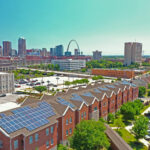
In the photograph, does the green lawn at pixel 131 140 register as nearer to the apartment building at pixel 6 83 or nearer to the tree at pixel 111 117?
the tree at pixel 111 117

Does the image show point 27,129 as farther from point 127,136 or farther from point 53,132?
point 127,136

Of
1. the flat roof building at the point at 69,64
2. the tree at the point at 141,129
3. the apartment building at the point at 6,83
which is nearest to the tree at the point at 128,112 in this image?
the tree at the point at 141,129

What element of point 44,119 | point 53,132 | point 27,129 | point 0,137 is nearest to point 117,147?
point 53,132

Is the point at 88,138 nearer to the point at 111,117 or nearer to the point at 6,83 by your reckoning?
the point at 111,117

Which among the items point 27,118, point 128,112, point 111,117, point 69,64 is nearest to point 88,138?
point 27,118

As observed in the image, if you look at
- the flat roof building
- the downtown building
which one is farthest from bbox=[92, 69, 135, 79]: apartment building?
the downtown building

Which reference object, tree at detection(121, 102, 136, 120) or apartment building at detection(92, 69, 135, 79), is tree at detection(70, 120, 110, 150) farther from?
apartment building at detection(92, 69, 135, 79)

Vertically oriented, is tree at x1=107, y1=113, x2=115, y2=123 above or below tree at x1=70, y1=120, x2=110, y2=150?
below
